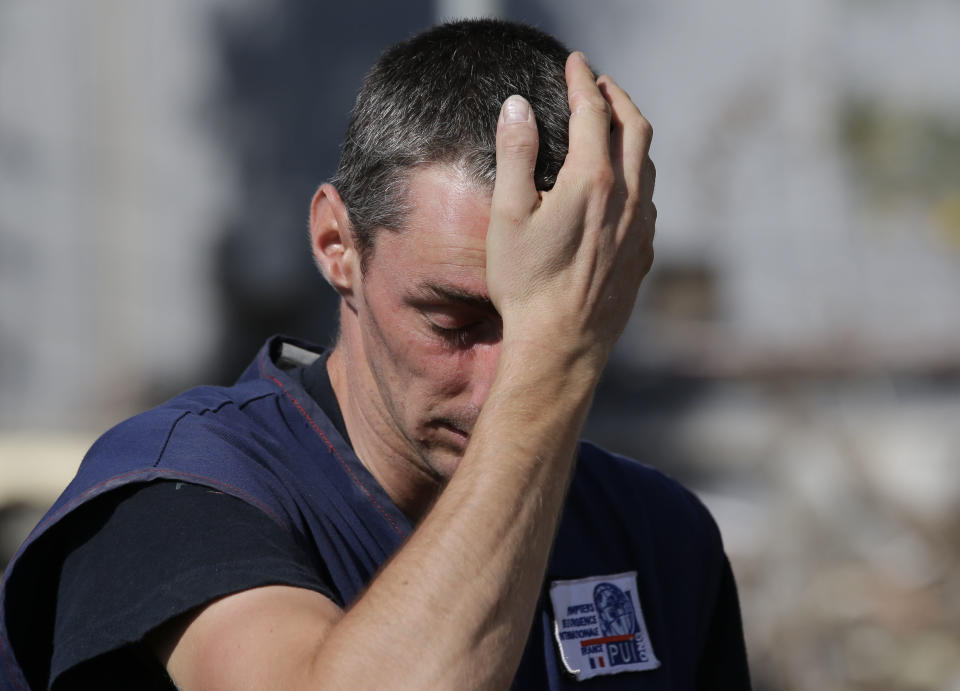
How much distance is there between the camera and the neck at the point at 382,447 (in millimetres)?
2178

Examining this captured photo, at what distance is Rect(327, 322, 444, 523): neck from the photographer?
2.18 meters

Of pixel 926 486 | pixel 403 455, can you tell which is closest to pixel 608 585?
pixel 403 455

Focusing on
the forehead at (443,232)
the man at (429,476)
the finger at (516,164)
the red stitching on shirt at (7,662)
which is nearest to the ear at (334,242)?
the man at (429,476)

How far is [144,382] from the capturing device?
872 centimetres

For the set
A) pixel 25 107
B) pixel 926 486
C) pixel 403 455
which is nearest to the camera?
pixel 403 455

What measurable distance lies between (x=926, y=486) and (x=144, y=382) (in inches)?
206

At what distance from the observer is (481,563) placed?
1.59 meters

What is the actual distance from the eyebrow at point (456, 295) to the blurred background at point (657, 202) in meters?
6.29

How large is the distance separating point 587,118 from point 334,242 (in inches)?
23.5

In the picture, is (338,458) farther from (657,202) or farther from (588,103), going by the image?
(657,202)

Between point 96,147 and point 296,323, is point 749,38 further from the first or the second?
point 96,147

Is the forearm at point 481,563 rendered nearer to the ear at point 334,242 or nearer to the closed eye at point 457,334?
the closed eye at point 457,334

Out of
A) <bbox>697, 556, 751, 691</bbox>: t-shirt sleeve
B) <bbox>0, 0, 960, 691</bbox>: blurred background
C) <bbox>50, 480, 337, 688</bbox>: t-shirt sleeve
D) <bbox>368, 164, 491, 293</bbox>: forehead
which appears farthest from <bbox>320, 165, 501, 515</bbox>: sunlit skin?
<bbox>0, 0, 960, 691</bbox>: blurred background

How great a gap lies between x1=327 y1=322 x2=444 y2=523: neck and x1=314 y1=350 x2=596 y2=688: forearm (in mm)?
431
